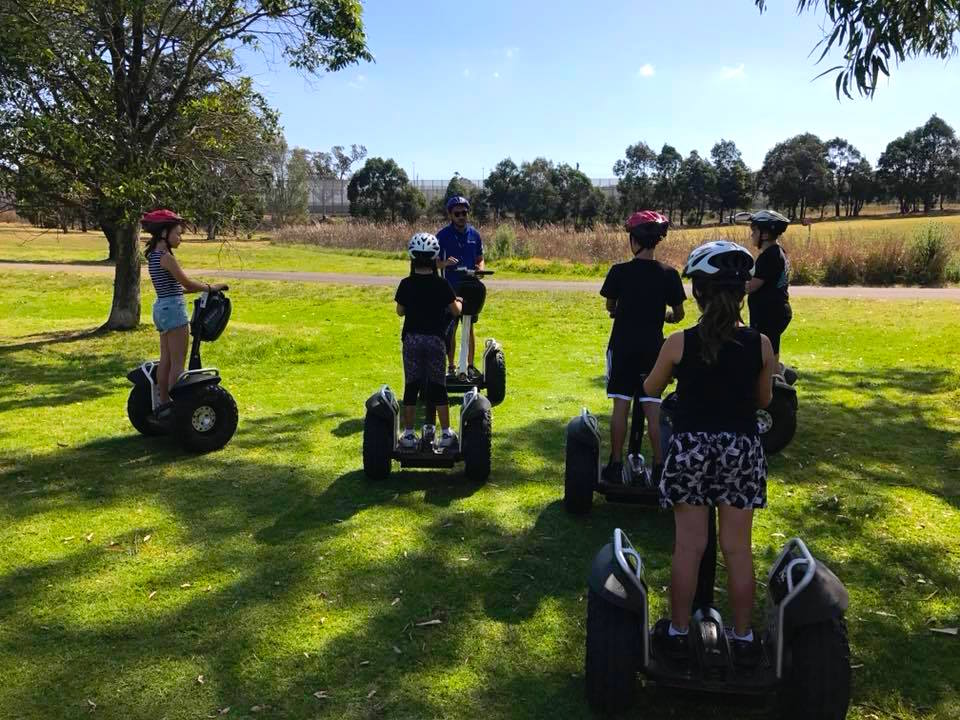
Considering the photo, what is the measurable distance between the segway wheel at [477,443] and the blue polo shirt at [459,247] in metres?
2.46

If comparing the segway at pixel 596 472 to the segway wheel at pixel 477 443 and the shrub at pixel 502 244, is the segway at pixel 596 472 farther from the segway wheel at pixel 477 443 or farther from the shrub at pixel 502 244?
the shrub at pixel 502 244

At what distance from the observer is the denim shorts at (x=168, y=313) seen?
597 cm

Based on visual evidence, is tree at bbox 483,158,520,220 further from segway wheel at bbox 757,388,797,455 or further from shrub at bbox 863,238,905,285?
segway wheel at bbox 757,388,797,455

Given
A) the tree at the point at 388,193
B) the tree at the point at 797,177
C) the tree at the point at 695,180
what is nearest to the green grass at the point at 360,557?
the tree at the point at 388,193

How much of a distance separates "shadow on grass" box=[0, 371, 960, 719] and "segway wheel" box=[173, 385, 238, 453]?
21cm

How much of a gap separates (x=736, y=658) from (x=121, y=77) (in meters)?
11.7

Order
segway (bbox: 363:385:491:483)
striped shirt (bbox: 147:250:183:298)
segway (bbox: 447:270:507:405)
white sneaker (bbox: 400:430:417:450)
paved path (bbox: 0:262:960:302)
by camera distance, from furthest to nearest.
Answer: paved path (bbox: 0:262:960:302), segway (bbox: 447:270:507:405), striped shirt (bbox: 147:250:183:298), white sneaker (bbox: 400:430:417:450), segway (bbox: 363:385:491:483)

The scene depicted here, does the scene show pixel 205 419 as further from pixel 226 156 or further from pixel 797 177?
pixel 797 177

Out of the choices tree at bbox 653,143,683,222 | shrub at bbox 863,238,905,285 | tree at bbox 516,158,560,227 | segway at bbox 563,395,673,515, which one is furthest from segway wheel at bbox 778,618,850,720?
tree at bbox 653,143,683,222

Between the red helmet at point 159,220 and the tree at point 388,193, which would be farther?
the tree at point 388,193

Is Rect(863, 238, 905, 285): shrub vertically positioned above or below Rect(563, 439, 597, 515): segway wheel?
above

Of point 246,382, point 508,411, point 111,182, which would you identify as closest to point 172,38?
point 111,182

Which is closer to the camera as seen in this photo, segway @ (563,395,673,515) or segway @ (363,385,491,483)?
segway @ (563,395,673,515)

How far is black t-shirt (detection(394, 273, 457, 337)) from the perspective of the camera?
Result: 17.2 feet
